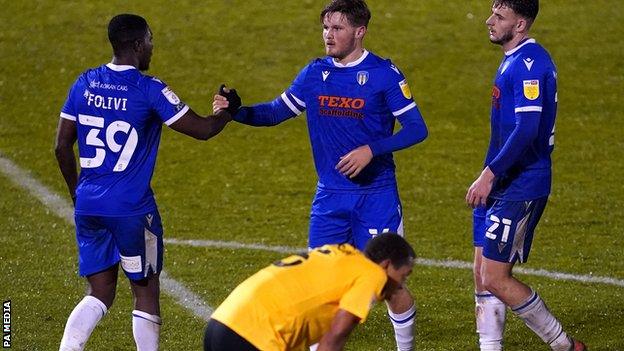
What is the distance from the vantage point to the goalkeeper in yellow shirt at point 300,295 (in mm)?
6465

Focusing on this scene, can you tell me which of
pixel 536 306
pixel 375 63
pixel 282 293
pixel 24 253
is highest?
pixel 375 63

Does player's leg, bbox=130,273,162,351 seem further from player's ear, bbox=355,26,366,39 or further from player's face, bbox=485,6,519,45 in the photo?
player's face, bbox=485,6,519,45

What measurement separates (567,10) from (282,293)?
14.0 m

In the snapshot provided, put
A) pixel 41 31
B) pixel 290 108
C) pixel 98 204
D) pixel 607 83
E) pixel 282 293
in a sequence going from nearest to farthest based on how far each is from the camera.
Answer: pixel 282 293 → pixel 98 204 → pixel 290 108 → pixel 607 83 → pixel 41 31

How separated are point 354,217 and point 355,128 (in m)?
0.56

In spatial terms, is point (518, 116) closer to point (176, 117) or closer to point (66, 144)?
point (176, 117)

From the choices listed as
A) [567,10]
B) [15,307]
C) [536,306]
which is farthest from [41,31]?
[536,306]

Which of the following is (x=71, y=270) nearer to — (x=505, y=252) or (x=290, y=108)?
(x=290, y=108)

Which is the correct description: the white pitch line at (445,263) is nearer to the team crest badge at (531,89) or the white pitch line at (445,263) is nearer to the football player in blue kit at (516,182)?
the football player in blue kit at (516,182)

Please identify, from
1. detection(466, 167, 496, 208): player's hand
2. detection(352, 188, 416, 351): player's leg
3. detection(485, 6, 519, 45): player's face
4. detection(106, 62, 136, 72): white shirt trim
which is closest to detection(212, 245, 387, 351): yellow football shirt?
detection(466, 167, 496, 208): player's hand

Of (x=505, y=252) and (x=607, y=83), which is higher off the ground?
(x=505, y=252)

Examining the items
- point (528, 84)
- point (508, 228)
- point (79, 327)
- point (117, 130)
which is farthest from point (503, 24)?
point (79, 327)

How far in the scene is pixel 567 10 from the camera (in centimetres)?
1958

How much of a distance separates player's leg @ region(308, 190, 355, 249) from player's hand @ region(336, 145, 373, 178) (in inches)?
14.6
